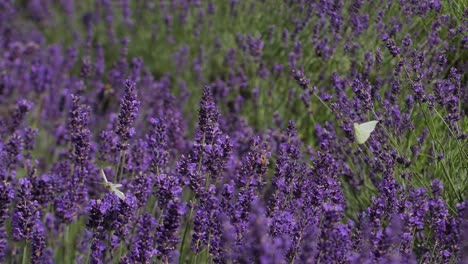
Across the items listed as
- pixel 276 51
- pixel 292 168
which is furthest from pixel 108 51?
pixel 292 168

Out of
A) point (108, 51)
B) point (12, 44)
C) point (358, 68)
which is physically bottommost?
point (108, 51)

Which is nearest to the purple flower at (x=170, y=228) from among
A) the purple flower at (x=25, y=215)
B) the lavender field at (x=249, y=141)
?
the lavender field at (x=249, y=141)

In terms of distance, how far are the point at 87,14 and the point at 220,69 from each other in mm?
1864

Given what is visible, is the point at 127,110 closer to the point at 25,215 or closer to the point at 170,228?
the point at 25,215

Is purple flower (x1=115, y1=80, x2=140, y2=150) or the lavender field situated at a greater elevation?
purple flower (x1=115, y1=80, x2=140, y2=150)

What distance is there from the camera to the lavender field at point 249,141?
7.91 feet

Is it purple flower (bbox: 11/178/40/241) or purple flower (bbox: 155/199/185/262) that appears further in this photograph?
purple flower (bbox: 11/178/40/241)

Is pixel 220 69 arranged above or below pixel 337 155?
below

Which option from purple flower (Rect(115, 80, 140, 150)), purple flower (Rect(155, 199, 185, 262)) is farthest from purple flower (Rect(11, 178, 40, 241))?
purple flower (Rect(155, 199, 185, 262))

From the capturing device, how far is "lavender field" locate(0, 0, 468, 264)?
A: 241 cm

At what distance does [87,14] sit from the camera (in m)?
6.87

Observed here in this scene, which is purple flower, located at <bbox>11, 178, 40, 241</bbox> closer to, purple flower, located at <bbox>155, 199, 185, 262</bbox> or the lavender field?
the lavender field

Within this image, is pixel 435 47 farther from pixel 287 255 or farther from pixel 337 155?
pixel 287 255

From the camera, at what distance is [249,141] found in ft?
9.15
